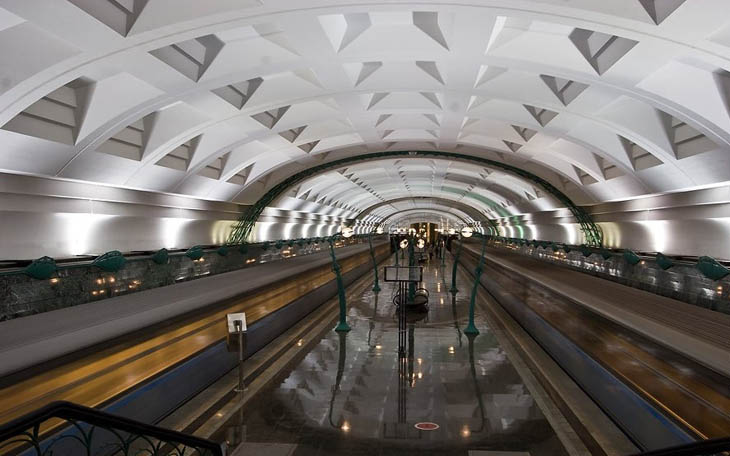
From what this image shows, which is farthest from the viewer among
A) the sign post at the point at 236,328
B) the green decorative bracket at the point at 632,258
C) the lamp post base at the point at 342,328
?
the lamp post base at the point at 342,328

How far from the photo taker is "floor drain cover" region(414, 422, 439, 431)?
18.8 ft

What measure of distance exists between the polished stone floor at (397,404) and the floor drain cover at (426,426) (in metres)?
0.08

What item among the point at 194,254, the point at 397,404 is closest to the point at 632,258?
the point at 397,404

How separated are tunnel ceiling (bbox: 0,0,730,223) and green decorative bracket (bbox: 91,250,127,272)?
4266 mm

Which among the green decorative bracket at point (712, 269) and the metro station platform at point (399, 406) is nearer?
the metro station platform at point (399, 406)

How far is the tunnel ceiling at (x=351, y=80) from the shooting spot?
28.3ft

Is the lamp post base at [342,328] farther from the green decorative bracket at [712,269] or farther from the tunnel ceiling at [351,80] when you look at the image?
the green decorative bracket at [712,269]

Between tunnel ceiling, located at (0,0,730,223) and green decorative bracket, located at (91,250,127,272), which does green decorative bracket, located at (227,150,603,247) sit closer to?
tunnel ceiling, located at (0,0,730,223)

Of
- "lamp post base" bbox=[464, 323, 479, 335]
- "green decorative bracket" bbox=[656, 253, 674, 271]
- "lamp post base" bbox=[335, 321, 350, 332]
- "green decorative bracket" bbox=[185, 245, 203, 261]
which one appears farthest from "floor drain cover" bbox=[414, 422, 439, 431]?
"green decorative bracket" bbox=[185, 245, 203, 261]

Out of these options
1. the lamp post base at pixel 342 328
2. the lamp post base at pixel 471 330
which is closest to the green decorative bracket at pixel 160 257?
the lamp post base at pixel 342 328

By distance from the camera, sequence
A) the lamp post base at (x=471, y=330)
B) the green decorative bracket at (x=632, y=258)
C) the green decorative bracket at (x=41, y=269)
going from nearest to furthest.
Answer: the green decorative bracket at (x=41, y=269) → the green decorative bracket at (x=632, y=258) → the lamp post base at (x=471, y=330)

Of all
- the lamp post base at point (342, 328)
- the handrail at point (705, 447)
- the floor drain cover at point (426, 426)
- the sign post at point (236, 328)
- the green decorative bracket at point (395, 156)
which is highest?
the green decorative bracket at point (395, 156)

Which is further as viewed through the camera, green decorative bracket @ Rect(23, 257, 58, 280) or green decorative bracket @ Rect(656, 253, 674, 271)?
green decorative bracket @ Rect(656, 253, 674, 271)

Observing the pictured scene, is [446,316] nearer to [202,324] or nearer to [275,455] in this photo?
[202,324]
